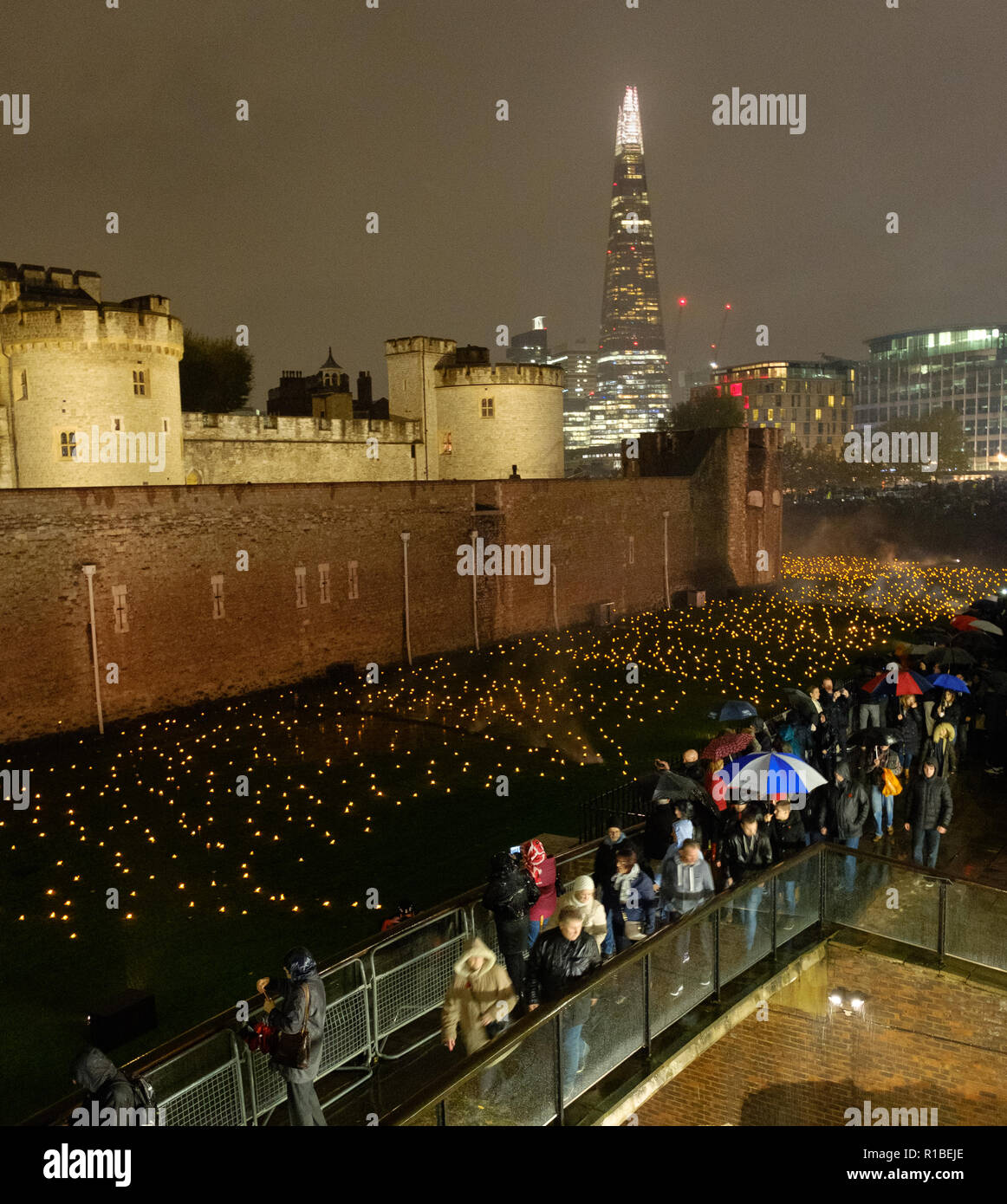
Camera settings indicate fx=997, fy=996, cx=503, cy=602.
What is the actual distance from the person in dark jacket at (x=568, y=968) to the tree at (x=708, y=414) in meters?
80.5

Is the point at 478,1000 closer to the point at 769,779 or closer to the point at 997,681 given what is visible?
the point at 769,779

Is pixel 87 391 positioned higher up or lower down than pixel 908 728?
higher up

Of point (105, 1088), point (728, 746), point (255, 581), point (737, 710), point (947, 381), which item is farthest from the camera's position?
point (947, 381)

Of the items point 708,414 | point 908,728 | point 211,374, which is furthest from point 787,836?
point 708,414

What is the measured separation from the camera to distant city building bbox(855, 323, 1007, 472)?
437 ft

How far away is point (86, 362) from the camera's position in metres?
29.6

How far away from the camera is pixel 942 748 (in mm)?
11625

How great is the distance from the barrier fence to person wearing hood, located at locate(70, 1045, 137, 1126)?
519 millimetres

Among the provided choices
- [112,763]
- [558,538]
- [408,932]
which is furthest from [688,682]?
[408,932]

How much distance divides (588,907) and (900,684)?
8040mm

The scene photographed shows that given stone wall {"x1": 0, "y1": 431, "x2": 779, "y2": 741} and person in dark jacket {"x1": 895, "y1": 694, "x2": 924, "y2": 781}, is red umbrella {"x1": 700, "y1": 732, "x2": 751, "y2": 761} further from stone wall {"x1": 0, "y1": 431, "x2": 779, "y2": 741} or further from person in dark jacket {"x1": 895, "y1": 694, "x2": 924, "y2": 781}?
stone wall {"x1": 0, "y1": 431, "x2": 779, "y2": 741}

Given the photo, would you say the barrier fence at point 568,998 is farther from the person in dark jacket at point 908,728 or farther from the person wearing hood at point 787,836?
the person in dark jacket at point 908,728
